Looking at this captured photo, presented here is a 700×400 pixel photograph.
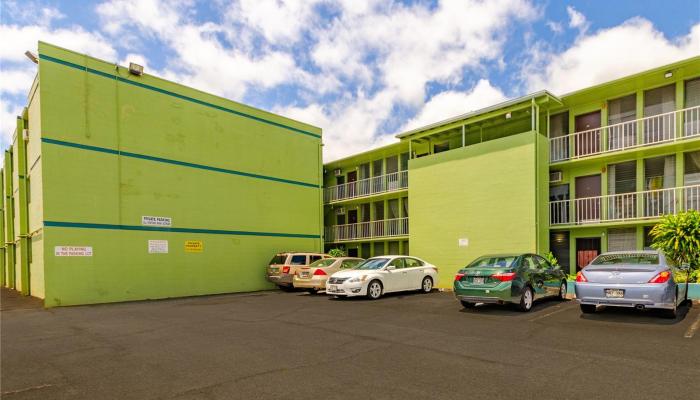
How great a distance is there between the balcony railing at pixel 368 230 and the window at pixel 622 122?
9.92 metres

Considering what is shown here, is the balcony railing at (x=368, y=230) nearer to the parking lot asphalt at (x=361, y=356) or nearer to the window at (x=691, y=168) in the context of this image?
the window at (x=691, y=168)

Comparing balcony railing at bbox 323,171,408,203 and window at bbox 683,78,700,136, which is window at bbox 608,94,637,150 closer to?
window at bbox 683,78,700,136

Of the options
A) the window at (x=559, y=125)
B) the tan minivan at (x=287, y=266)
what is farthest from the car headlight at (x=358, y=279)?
the window at (x=559, y=125)

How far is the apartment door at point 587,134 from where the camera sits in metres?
15.6

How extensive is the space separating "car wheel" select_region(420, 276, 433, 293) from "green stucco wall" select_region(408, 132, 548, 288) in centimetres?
236

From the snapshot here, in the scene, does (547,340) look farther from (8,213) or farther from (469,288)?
(8,213)

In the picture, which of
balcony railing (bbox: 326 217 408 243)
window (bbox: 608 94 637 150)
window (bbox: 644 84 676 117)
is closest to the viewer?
window (bbox: 644 84 676 117)

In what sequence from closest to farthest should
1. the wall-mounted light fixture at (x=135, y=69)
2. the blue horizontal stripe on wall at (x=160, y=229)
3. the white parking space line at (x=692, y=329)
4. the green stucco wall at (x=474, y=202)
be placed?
1. the white parking space line at (x=692, y=329)
2. the blue horizontal stripe on wall at (x=160, y=229)
3. the green stucco wall at (x=474, y=202)
4. the wall-mounted light fixture at (x=135, y=69)

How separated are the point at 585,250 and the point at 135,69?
18967mm

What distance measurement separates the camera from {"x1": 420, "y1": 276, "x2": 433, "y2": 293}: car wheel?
49.6 feet

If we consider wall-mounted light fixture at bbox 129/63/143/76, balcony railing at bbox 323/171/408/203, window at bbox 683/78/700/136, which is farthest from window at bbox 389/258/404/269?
wall-mounted light fixture at bbox 129/63/143/76

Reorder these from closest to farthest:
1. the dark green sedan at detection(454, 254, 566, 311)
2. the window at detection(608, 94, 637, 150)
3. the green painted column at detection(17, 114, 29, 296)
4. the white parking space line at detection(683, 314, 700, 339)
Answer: the white parking space line at detection(683, 314, 700, 339) → the dark green sedan at detection(454, 254, 566, 311) → the window at detection(608, 94, 637, 150) → the green painted column at detection(17, 114, 29, 296)

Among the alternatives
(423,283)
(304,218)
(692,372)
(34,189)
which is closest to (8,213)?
(34,189)

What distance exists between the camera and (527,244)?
15.2 meters
